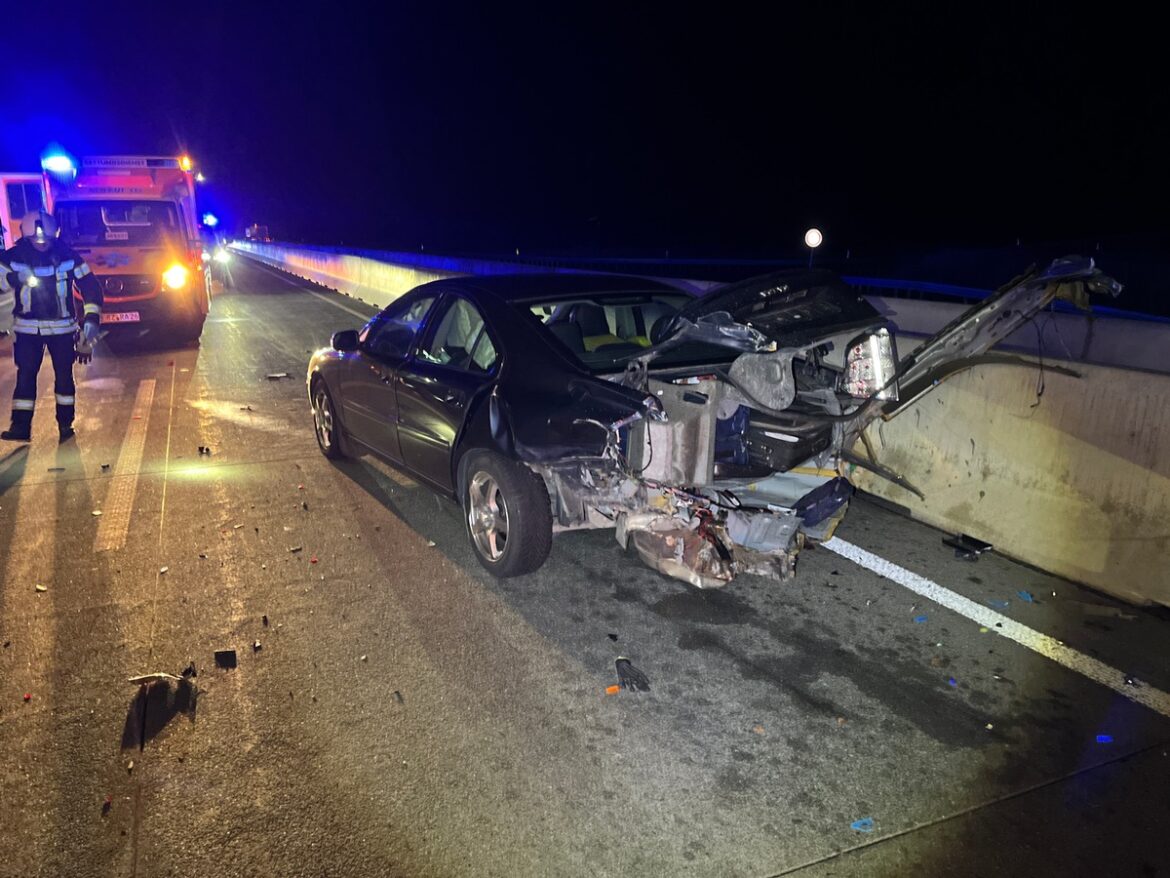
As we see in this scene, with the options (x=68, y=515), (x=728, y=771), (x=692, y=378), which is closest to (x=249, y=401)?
(x=68, y=515)

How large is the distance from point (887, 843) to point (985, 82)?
177 feet

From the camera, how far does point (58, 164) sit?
13.7m

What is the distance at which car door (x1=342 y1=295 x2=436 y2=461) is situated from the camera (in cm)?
566

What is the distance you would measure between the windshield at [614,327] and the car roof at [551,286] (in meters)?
0.06

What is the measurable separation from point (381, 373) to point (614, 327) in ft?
5.57

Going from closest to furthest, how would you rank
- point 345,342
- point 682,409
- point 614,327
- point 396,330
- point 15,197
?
point 682,409, point 614,327, point 396,330, point 345,342, point 15,197

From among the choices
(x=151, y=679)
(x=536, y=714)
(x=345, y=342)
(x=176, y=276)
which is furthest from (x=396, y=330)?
(x=176, y=276)

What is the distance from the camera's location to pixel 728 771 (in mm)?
3098

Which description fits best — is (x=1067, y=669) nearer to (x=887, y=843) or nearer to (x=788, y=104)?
(x=887, y=843)

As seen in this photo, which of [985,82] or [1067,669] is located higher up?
[985,82]

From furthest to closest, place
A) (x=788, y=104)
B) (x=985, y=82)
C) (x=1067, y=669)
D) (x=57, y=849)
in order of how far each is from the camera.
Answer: (x=788, y=104)
(x=985, y=82)
(x=1067, y=669)
(x=57, y=849)

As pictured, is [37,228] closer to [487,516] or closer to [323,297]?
[487,516]

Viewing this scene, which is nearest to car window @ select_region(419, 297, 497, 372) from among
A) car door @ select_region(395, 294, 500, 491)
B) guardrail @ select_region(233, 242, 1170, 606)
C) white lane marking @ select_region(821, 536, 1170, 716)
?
car door @ select_region(395, 294, 500, 491)

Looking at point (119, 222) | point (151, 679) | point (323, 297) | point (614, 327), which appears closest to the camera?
point (151, 679)
